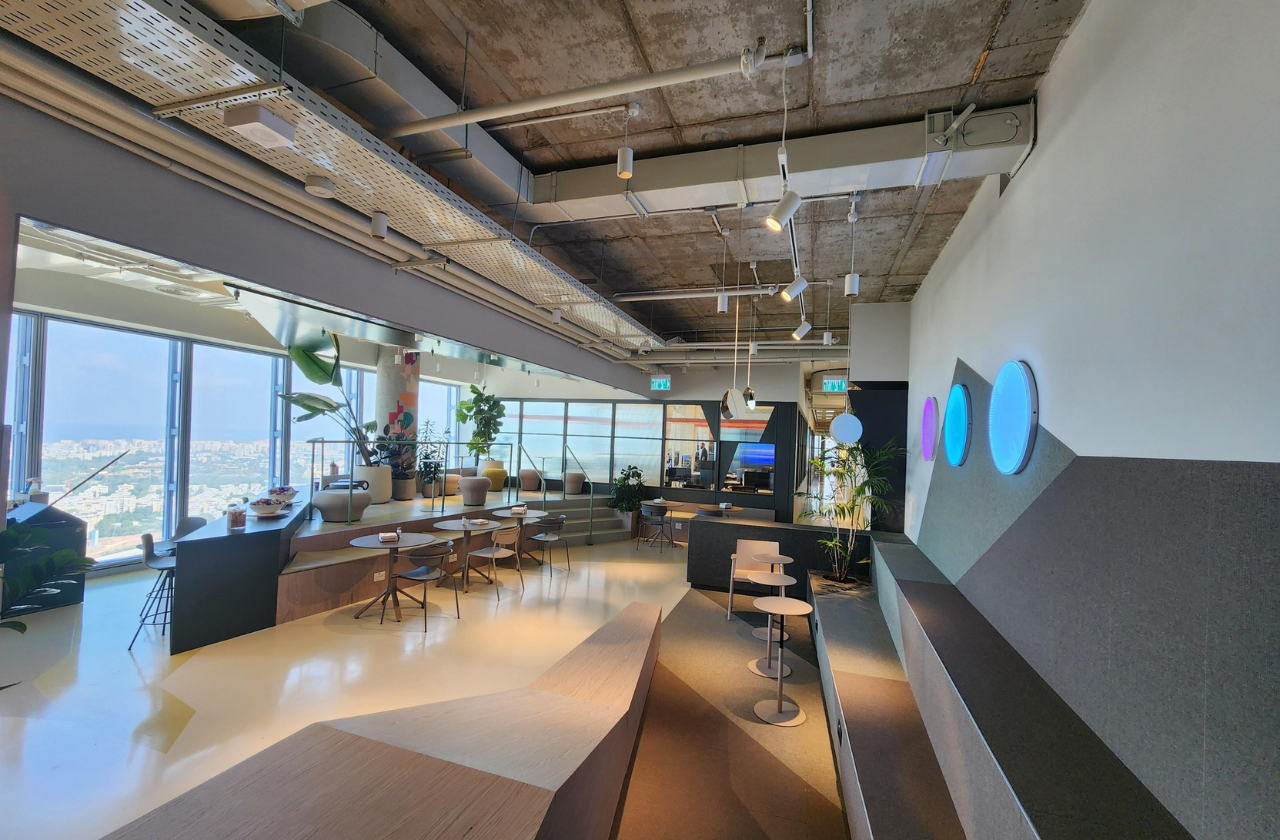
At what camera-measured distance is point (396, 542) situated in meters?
5.26

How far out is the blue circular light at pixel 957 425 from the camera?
3863 mm

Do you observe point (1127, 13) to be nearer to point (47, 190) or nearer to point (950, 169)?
point (950, 169)

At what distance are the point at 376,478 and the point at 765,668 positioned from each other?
640 cm

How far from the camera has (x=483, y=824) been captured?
140 centimetres

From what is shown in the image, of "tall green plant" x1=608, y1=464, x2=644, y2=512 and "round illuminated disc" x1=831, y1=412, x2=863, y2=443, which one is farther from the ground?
"round illuminated disc" x1=831, y1=412, x2=863, y2=443

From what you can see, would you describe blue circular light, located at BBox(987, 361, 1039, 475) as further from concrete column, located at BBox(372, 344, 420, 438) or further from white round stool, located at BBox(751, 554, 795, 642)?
concrete column, located at BBox(372, 344, 420, 438)

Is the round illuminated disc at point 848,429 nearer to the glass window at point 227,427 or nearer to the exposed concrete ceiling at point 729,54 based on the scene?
the exposed concrete ceiling at point 729,54

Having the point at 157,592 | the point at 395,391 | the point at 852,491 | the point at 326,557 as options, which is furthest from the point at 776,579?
the point at 395,391

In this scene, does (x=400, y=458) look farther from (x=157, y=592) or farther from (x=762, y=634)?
(x=762, y=634)

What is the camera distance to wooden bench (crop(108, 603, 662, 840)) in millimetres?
1337

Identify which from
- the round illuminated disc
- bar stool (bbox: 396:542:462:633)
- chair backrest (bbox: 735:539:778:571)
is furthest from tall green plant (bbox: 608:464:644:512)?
bar stool (bbox: 396:542:462:633)

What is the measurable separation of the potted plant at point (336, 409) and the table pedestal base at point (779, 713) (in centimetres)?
551

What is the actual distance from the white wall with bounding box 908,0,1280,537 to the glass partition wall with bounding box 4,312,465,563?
843 centimetres

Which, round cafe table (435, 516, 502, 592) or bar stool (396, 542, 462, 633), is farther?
round cafe table (435, 516, 502, 592)
